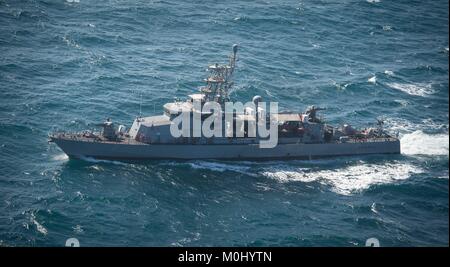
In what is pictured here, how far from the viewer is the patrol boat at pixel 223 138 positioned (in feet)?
193

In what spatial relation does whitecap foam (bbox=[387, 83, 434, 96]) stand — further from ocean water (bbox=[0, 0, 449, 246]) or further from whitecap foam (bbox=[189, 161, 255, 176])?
whitecap foam (bbox=[189, 161, 255, 176])

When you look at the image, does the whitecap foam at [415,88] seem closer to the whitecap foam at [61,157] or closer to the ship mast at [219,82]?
the ship mast at [219,82]

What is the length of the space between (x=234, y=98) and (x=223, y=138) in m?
11.5

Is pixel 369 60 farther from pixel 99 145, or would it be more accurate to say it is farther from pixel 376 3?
pixel 99 145

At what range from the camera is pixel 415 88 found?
78.6 m

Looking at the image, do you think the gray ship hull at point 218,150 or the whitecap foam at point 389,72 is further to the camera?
the whitecap foam at point 389,72

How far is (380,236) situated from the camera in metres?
46.9

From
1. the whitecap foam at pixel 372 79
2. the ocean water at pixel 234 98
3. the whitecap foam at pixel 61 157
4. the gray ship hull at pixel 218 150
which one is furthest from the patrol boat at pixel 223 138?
the whitecap foam at pixel 372 79

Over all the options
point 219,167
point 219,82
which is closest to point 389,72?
point 219,82

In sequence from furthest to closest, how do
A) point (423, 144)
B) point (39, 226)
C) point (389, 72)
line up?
point (389, 72), point (423, 144), point (39, 226)

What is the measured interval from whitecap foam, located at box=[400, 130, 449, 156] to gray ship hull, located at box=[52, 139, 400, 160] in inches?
73.6

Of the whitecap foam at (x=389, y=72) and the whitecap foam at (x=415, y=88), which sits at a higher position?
the whitecap foam at (x=389, y=72)

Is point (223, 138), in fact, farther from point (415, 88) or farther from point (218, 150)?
point (415, 88)

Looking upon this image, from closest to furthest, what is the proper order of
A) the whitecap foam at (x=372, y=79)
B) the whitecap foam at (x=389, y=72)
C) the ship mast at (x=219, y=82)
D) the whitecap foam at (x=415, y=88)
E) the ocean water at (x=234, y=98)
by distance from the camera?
1. the ocean water at (x=234, y=98)
2. the ship mast at (x=219, y=82)
3. the whitecap foam at (x=415, y=88)
4. the whitecap foam at (x=372, y=79)
5. the whitecap foam at (x=389, y=72)
